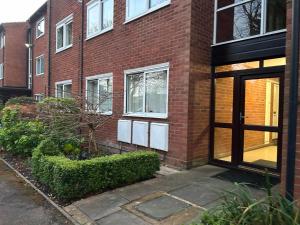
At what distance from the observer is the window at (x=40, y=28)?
17.2m

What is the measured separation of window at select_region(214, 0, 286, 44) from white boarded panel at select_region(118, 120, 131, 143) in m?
3.35

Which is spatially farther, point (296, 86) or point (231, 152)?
point (231, 152)

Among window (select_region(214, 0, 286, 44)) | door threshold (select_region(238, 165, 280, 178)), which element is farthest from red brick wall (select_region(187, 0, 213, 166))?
door threshold (select_region(238, 165, 280, 178))

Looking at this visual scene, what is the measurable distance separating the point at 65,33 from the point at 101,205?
10324 mm

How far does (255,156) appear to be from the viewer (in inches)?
249

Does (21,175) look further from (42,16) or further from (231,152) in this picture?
(42,16)

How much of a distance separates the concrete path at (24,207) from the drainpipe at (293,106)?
2986 mm

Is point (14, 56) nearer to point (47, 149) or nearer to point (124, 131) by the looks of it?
point (124, 131)

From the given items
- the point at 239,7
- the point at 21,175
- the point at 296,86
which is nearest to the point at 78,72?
the point at 21,175

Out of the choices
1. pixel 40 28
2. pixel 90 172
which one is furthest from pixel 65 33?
pixel 90 172

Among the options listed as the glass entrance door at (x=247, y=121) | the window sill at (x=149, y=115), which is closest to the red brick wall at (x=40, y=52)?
the window sill at (x=149, y=115)

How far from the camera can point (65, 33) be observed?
13.2 metres

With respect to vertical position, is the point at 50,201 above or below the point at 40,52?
below

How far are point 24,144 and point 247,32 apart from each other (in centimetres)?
638
